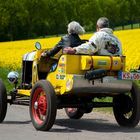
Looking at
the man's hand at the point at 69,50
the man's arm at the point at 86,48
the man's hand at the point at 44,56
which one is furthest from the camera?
the man's hand at the point at 44,56

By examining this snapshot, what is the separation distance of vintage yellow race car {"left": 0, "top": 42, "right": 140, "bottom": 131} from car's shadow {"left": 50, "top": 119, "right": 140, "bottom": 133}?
261 mm

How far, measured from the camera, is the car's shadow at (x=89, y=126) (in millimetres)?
9352

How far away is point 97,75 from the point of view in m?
8.85

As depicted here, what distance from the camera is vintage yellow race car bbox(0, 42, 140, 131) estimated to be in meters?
8.89

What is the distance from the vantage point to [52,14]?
297ft

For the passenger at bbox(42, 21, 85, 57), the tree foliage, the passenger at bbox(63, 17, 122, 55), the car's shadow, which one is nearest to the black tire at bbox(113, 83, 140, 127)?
the car's shadow

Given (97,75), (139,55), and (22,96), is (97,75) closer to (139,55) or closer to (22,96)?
(22,96)

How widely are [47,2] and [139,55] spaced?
68671mm

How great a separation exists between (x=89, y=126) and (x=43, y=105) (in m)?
1.18

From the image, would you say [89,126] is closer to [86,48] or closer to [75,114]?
[75,114]

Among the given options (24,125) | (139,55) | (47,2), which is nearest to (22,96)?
(24,125)

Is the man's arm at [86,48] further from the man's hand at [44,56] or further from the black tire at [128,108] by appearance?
the black tire at [128,108]

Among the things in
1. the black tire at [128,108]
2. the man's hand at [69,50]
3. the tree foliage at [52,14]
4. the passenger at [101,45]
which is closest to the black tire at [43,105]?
the man's hand at [69,50]

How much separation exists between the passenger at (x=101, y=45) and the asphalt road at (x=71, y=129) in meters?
1.33
